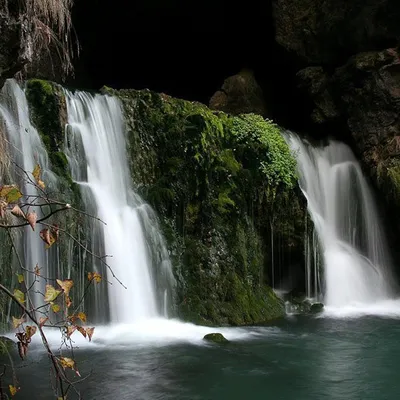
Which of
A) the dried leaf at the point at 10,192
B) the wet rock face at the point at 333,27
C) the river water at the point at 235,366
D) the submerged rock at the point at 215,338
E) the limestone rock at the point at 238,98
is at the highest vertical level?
the wet rock face at the point at 333,27

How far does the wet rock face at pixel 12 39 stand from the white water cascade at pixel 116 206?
451 cm

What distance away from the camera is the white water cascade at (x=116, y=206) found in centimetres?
919

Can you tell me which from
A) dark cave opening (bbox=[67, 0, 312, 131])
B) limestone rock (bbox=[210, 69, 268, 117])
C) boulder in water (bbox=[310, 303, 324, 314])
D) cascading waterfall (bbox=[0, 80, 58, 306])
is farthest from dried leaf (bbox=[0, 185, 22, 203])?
dark cave opening (bbox=[67, 0, 312, 131])

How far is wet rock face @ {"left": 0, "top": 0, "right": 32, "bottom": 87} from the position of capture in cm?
450

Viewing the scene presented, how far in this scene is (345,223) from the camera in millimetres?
14031

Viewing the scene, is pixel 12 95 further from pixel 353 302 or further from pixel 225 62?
pixel 225 62

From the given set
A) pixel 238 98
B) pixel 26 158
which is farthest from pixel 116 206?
pixel 238 98

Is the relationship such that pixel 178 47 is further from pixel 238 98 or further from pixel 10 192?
pixel 10 192

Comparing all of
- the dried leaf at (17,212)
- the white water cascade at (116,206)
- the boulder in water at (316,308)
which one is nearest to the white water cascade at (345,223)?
the boulder in water at (316,308)

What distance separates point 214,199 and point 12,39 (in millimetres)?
6849

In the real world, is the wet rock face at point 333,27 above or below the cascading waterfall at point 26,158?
above

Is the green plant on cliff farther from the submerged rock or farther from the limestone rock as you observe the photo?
the submerged rock

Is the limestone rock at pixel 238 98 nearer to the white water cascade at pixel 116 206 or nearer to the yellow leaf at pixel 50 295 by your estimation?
the white water cascade at pixel 116 206

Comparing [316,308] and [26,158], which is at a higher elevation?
[26,158]
